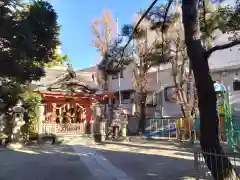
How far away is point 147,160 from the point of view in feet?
35.2

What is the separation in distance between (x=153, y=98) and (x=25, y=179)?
18.5 m

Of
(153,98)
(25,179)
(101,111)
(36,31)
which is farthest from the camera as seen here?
(153,98)

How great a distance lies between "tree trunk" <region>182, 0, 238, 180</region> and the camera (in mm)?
5777

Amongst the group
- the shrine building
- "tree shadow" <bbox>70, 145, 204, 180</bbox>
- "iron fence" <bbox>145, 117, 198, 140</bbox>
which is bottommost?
"tree shadow" <bbox>70, 145, 204, 180</bbox>

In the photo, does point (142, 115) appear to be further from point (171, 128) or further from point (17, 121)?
point (17, 121)

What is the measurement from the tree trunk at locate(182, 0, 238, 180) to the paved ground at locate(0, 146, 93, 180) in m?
3.60

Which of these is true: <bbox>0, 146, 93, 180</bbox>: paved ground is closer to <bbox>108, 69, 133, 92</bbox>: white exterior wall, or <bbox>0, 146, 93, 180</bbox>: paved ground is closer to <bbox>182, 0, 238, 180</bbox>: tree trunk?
<bbox>182, 0, 238, 180</bbox>: tree trunk

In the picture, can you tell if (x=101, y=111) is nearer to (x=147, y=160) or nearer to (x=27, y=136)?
(x=27, y=136)

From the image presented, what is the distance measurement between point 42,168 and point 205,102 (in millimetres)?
5952

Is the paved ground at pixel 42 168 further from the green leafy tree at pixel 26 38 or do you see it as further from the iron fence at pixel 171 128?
the iron fence at pixel 171 128

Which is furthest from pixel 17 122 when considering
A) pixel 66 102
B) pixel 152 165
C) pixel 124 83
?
pixel 124 83

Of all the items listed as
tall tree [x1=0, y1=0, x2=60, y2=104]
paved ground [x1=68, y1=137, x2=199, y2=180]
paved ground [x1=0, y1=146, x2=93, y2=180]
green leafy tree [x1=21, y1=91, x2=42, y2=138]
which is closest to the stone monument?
green leafy tree [x1=21, y1=91, x2=42, y2=138]

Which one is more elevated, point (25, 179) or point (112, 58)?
point (112, 58)

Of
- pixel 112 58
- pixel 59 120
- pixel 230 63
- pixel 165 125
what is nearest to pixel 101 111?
pixel 59 120
